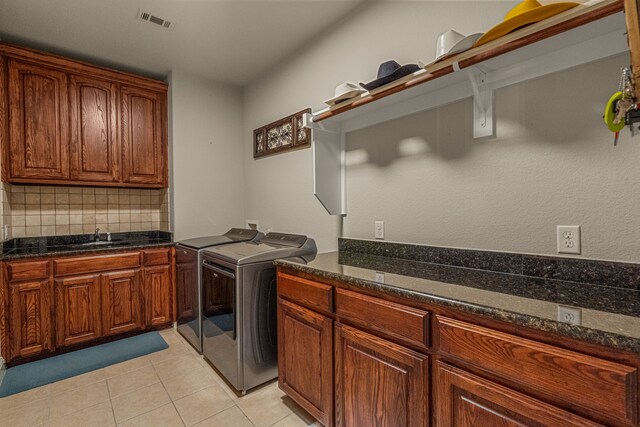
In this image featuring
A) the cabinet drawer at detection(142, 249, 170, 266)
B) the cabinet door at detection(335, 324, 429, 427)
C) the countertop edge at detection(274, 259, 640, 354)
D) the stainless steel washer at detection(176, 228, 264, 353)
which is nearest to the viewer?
the countertop edge at detection(274, 259, 640, 354)

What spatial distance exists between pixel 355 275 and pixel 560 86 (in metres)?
1.13

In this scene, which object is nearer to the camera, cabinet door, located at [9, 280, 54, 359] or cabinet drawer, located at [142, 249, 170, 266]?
cabinet door, located at [9, 280, 54, 359]

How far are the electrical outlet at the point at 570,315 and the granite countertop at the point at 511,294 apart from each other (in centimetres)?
1

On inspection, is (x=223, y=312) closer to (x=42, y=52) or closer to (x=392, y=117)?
(x=392, y=117)

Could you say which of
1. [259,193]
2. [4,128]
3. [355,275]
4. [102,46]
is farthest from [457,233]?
[4,128]

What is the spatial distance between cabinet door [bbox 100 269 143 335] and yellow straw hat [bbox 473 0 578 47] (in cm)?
300

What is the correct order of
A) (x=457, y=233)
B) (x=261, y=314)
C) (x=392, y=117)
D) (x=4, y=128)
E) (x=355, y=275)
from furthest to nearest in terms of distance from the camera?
(x=4, y=128) → (x=261, y=314) → (x=392, y=117) → (x=457, y=233) → (x=355, y=275)

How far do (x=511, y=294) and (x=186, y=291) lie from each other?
2471 mm

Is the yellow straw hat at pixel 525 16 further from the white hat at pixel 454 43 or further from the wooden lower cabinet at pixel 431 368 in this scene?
the wooden lower cabinet at pixel 431 368

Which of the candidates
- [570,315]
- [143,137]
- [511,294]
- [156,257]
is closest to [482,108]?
[511,294]

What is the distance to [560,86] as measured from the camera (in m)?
1.21

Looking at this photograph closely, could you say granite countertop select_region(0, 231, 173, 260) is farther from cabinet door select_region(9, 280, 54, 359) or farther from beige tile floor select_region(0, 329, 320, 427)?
beige tile floor select_region(0, 329, 320, 427)

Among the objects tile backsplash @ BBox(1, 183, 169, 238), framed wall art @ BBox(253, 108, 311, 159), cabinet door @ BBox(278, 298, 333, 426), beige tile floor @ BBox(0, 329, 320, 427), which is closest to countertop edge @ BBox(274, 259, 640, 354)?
cabinet door @ BBox(278, 298, 333, 426)

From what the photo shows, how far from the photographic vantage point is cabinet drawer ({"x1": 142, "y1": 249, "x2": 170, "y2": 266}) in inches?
108
